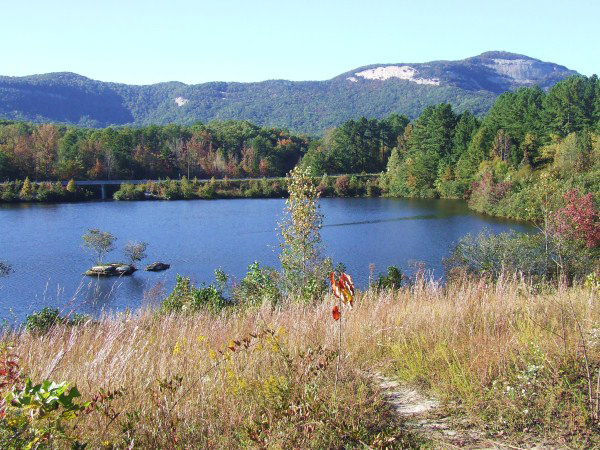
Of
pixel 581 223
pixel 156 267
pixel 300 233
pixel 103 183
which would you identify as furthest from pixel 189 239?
pixel 103 183

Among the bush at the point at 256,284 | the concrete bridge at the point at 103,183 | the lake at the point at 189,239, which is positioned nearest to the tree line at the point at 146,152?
the concrete bridge at the point at 103,183

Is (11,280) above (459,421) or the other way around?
the other way around

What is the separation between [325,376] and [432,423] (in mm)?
621

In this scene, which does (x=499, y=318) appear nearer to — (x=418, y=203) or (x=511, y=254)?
(x=511, y=254)

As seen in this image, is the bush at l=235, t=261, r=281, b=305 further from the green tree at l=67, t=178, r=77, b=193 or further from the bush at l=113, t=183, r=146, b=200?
the green tree at l=67, t=178, r=77, b=193

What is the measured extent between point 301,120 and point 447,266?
551 feet

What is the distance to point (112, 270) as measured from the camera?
25547mm

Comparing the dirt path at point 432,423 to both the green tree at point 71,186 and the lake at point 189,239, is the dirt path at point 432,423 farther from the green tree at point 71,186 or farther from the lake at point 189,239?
the green tree at point 71,186

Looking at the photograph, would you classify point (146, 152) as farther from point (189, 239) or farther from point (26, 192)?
point (189, 239)

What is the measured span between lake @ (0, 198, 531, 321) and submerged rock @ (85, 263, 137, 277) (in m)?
0.49

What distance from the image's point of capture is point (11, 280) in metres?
23.1

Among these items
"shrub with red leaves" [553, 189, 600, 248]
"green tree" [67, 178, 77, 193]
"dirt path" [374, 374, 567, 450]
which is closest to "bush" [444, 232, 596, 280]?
"shrub with red leaves" [553, 189, 600, 248]

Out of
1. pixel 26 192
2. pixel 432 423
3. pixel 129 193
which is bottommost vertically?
pixel 129 193

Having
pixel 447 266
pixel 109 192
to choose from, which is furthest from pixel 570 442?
pixel 109 192
